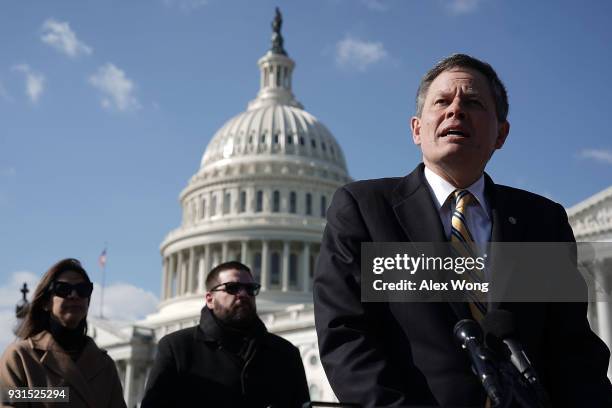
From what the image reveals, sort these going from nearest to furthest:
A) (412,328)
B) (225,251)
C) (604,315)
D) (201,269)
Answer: (412,328)
(604,315)
(225,251)
(201,269)

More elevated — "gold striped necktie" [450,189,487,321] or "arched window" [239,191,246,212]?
"arched window" [239,191,246,212]

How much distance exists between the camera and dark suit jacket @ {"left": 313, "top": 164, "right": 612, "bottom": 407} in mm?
3424

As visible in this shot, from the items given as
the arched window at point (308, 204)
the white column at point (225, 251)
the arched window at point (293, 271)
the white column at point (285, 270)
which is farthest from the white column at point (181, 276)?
the arched window at point (308, 204)

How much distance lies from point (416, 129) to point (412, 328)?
1.11 metres

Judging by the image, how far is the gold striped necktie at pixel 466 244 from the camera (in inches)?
143

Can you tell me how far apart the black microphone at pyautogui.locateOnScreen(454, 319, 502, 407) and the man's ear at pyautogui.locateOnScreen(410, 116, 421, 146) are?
53.8 inches

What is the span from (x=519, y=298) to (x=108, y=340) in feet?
267

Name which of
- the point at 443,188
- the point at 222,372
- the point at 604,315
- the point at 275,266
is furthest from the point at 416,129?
the point at 275,266

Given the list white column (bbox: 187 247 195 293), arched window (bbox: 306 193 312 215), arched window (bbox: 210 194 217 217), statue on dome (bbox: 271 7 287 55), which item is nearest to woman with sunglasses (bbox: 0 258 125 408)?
white column (bbox: 187 247 195 293)

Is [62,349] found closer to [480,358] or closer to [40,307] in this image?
[40,307]

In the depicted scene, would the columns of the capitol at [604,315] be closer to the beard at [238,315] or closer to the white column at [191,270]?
the beard at [238,315]

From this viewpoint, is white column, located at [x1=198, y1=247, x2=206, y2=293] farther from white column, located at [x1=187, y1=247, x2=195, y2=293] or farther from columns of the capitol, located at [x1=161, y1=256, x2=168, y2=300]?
columns of the capitol, located at [x1=161, y1=256, x2=168, y2=300]

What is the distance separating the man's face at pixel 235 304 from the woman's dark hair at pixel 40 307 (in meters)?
1.40

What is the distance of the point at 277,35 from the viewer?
110 meters
